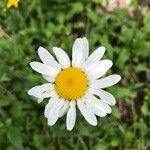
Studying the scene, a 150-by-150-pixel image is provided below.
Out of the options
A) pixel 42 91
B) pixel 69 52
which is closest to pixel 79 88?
pixel 42 91

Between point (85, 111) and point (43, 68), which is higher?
point (43, 68)

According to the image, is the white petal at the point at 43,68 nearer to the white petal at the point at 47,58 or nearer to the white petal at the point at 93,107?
the white petal at the point at 47,58

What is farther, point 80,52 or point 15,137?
point 15,137

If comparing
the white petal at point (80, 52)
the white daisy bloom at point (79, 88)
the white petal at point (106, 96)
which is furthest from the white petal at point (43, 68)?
the white petal at point (106, 96)

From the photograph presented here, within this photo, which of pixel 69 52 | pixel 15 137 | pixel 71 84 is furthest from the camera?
pixel 69 52

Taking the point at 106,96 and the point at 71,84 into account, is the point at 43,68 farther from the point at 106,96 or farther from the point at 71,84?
the point at 106,96

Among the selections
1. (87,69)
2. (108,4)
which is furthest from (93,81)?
(108,4)

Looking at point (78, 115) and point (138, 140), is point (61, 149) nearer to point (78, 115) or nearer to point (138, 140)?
point (138, 140)
